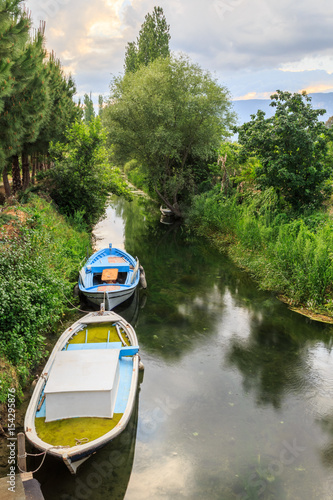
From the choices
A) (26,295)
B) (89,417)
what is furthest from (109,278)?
(89,417)

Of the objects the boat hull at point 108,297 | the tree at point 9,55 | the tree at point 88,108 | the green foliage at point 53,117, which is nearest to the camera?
the tree at point 9,55

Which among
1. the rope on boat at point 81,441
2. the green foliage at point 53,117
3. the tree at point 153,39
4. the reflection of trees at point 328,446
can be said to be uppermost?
the tree at point 153,39

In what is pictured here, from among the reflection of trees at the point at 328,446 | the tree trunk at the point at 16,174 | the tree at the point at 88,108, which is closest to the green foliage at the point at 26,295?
the reflection of trees at the point at 328,446

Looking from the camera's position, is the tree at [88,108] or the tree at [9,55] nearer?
the tree at [9,55]

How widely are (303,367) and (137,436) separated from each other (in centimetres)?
491

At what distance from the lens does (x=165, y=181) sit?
27281 millimetres

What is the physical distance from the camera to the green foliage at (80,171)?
18.8 m

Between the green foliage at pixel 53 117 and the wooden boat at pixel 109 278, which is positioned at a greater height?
the green foliage at pixel 53 117

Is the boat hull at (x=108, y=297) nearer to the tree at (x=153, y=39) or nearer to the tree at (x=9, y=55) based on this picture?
the tree at (x=9, y=55)

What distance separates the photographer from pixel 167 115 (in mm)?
24234

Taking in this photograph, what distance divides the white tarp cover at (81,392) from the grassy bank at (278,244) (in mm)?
8435

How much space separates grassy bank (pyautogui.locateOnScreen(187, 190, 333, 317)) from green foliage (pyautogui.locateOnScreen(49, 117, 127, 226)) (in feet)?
23.9

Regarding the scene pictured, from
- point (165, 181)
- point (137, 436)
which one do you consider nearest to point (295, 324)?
point (137, 436)

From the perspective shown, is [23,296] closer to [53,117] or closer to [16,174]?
[16,174]
